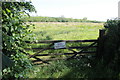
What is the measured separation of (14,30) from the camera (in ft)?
11.3

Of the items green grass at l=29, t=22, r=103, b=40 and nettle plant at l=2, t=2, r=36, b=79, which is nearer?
nettle plant at l=2, t=2, r=36, b=79

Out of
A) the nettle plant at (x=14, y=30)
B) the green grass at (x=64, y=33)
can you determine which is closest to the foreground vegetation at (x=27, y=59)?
the nettle plant at (x=14, y=30)

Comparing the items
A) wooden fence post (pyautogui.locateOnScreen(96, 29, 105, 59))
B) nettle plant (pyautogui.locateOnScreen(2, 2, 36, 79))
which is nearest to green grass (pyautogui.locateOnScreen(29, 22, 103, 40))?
wooden fence post (pyautogui.locateOnScreen(96, 29, 105, 59))

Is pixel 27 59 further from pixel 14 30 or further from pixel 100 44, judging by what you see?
pixel 100 44

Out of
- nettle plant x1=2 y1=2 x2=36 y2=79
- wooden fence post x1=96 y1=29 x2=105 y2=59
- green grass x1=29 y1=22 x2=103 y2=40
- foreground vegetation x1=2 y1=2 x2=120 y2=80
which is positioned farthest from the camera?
green grass x1=29 y1=22 x2=103 y2=40

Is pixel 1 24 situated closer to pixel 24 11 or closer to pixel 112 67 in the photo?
pixel 24 11

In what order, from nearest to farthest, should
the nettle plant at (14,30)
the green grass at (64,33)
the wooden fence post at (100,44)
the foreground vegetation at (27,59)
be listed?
1. the nettle plant at (14,30)
2. the foreground vegetation at (27,59)
3. the wooden fence post at (100,44)
4. the green grass at (64,33)

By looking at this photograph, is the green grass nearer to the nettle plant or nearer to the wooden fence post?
the wooden fence post

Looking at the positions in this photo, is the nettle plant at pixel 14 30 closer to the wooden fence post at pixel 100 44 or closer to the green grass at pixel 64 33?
the wooden fence post at pixel 100 44

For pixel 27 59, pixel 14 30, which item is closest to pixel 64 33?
pixel 27 59

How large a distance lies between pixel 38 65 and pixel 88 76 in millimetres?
2372

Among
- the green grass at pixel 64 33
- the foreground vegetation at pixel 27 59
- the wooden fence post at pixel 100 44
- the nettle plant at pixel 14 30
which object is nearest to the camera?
the nettle plant at pixel 14 30

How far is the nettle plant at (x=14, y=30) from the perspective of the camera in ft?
9.80

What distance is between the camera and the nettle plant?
299cm
